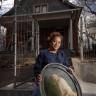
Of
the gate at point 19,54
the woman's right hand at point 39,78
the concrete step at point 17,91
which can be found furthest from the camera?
the gate at point 19,54

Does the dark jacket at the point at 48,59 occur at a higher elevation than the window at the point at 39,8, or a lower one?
lower

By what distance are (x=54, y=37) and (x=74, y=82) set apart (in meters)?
0.70

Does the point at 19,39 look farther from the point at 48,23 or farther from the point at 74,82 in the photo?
the point at 48,23

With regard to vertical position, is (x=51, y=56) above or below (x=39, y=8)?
below

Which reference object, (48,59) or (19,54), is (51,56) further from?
(19,54)

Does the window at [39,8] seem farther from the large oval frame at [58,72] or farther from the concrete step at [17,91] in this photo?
the large oval frame at [58,72]

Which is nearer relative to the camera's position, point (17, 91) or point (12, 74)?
point (17, 91)

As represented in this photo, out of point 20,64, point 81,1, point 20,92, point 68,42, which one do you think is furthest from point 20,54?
point 81,1

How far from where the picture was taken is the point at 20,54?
428 inches

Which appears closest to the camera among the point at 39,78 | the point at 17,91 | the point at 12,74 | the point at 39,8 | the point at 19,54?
the point at 39,78

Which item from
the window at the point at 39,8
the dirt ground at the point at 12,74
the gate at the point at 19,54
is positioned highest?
the window at the point at 39,8

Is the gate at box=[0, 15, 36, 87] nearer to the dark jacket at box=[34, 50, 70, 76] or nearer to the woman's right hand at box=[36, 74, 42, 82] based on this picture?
the dark jacket at box=[34, 50, 70, 76]

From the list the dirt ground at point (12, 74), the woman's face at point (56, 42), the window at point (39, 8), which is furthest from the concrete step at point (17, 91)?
the window at point (39, 8)

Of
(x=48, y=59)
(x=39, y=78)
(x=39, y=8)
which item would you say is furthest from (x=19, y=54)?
(x=39, y=8)
